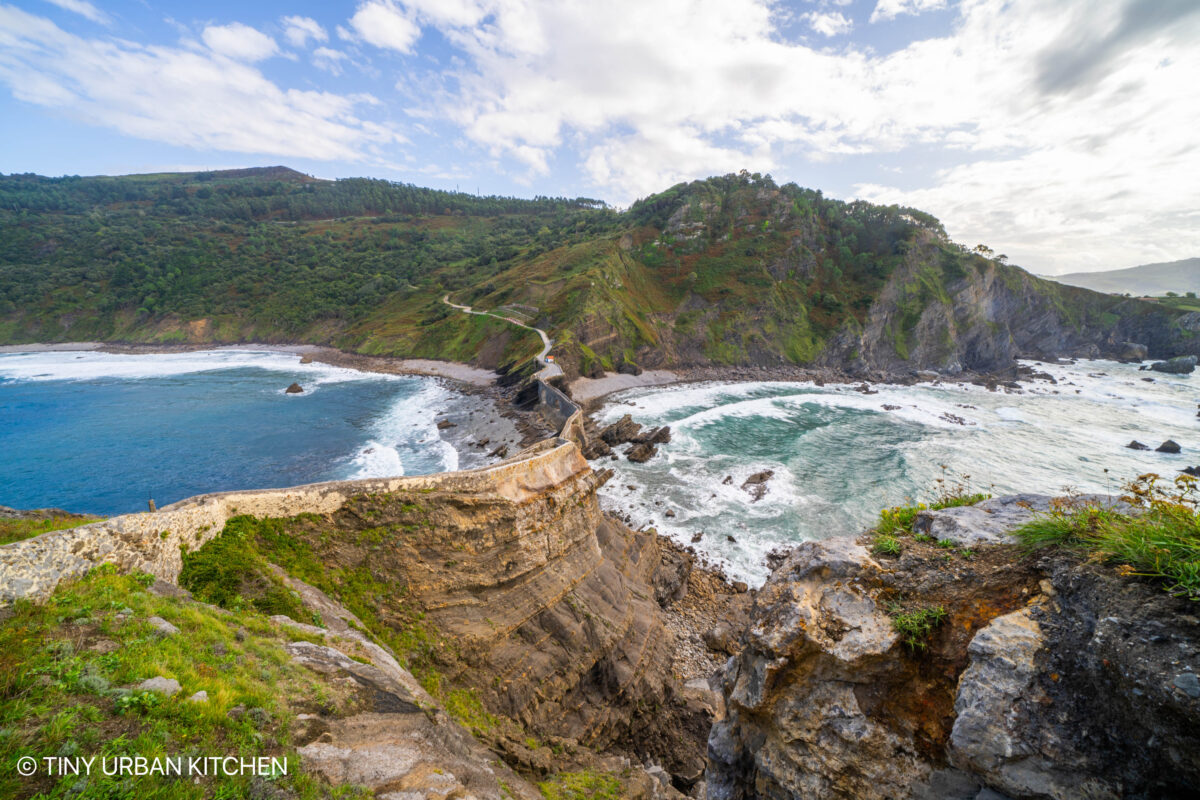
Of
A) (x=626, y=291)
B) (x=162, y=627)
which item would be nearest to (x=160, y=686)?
(x=162, y=627)

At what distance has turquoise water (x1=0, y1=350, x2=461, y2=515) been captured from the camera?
28797 mm

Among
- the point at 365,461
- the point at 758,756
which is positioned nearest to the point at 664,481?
the point at 365,461

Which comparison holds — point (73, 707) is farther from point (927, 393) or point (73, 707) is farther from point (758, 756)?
point (927, 393)

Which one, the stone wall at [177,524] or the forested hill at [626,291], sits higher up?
the forested hill at [626,291]

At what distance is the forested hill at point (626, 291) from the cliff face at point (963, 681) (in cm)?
4913

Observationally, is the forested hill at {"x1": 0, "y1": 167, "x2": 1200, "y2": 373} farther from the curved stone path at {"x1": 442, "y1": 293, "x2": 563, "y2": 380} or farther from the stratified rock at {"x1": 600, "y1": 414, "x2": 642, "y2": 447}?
the stratified rock at {"x1": 600, "y1": 414, "x2": 642, "y2": 447}

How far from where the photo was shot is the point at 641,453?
35.3 meters

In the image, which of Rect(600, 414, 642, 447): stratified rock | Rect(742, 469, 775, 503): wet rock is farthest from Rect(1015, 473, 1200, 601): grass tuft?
Rect(600, 414, 642, 447): stratified rock

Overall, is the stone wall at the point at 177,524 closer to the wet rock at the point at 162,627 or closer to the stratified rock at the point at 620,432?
the wet rock at the point at 162,627

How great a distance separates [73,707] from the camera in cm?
478

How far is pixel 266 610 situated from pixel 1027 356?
123 m

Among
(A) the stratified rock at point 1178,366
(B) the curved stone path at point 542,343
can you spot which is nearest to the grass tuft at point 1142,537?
(B) the curved stone path at point 542,343

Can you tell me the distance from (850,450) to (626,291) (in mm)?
45418

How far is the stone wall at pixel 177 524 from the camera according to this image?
655 centimetres
